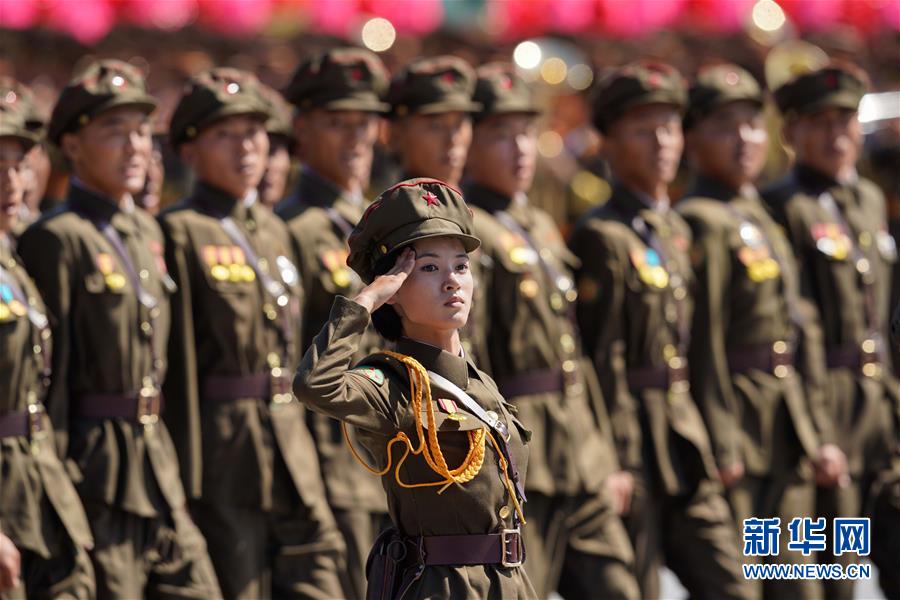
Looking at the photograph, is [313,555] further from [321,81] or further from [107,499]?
[321,81]

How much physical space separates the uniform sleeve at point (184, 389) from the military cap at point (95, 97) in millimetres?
670

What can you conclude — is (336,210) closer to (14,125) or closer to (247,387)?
(247,387)

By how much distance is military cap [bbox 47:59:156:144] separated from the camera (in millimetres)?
8148

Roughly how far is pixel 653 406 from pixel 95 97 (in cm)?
275

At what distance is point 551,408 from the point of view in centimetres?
887

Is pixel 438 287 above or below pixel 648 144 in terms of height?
below

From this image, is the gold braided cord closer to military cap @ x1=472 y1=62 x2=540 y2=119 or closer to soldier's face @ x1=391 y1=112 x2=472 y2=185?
soldier's face @ x1=391 y1=112 x2=472 y2=185

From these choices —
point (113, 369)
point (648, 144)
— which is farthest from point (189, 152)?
point (648, 144)

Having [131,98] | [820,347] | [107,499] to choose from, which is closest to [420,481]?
[107,499]

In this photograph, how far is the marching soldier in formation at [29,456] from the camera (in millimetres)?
7480

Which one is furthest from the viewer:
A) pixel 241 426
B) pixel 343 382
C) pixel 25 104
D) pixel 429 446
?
pixel 241 426

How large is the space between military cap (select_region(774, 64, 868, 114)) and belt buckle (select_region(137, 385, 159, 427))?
12.4ft

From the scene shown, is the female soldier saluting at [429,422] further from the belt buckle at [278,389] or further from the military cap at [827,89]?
the military cap at [827,89]

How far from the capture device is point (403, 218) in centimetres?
629
